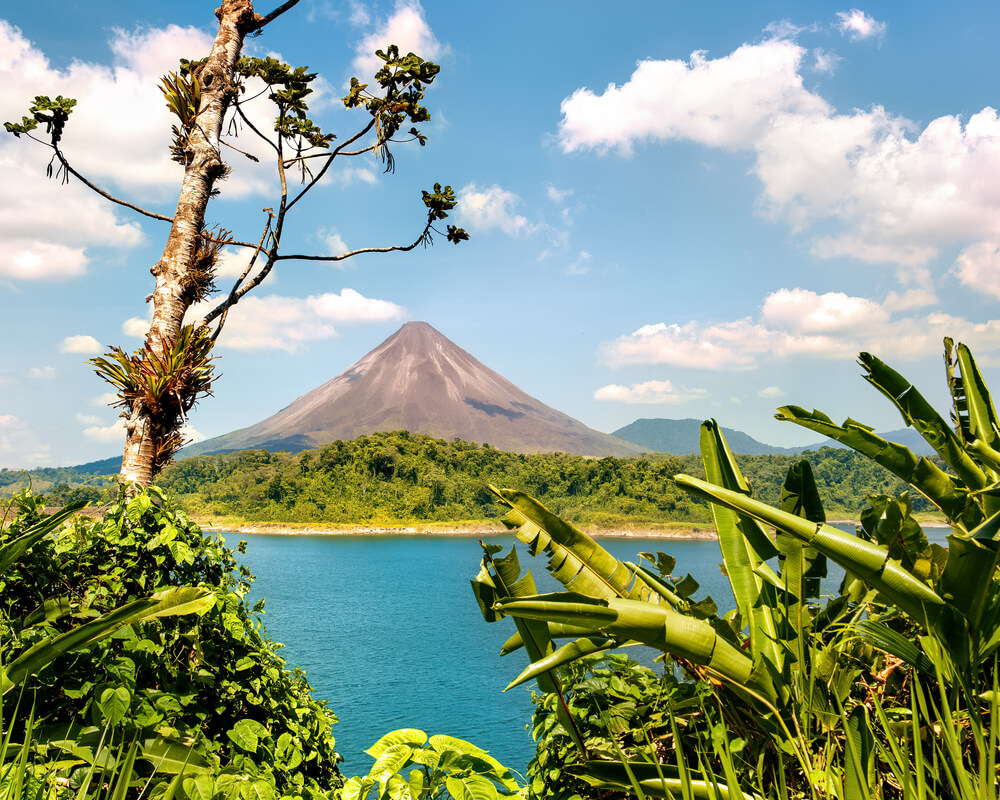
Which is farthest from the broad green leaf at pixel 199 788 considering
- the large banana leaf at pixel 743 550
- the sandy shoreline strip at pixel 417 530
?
the sandy shoreline strip at pixel 417 530

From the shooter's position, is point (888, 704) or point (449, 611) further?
point (449, 611)

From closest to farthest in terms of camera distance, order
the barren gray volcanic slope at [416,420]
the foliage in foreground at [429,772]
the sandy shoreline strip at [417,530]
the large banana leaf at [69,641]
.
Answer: the large banana leaf at [69,641] < the foliage in foreground at [429,772] < the sandy shoreline strip at [417,530] < the barren gray volcanic slope at [416,420]

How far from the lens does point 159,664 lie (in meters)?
1.92

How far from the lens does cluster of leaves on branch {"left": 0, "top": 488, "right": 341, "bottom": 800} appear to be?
1.73 m

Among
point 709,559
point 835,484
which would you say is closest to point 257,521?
point 709,559

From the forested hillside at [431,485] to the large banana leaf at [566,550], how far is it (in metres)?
56.8

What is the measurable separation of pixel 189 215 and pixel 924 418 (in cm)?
339

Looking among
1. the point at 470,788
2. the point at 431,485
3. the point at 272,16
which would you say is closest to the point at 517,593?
the point at 470,788

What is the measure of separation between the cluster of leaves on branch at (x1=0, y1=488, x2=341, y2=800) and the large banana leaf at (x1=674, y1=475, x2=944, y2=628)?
1.46 m

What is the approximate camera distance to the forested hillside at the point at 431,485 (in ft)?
199

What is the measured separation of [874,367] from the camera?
1.61 m

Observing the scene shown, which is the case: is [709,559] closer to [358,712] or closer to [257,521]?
[358,712]

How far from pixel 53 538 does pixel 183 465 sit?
79312 mm

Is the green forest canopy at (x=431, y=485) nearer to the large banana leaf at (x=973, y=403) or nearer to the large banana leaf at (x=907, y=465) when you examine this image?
the large banana leaf at (x=973, y=403)
